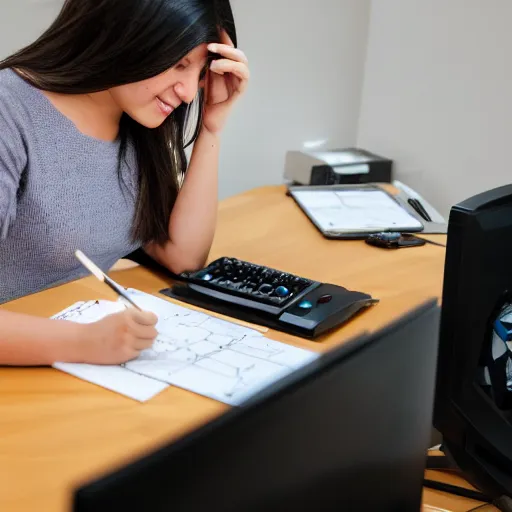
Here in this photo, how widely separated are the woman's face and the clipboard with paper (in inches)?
19.7

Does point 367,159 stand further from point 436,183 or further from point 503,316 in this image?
point 503,316

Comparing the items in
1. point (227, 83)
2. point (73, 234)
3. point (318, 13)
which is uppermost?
point (318, 13)

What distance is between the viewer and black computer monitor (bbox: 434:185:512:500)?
0.71m

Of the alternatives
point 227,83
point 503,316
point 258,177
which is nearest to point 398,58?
point 258,177

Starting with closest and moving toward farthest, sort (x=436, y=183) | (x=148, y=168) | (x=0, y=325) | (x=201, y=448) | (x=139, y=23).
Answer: (x=201, y=448) → (x=0, y=325) → (x=139, y=23) → (x=148, y=168) → (x=436, y=183)

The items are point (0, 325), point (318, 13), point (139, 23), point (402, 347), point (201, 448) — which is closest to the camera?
point (201, 448)

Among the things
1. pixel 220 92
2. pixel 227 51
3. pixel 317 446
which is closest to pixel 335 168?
pixel 220 92

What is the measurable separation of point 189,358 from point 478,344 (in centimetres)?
37

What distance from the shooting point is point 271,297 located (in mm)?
1055

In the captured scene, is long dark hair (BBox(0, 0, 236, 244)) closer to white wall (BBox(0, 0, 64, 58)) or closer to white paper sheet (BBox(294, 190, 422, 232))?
white paper sheet (BBox(294, 190, 422, 232))

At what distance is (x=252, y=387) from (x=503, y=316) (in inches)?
20.4

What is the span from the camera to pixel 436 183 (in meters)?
1.94

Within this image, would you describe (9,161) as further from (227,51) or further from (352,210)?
(352,210)

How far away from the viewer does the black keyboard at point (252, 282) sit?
3.49 ft
